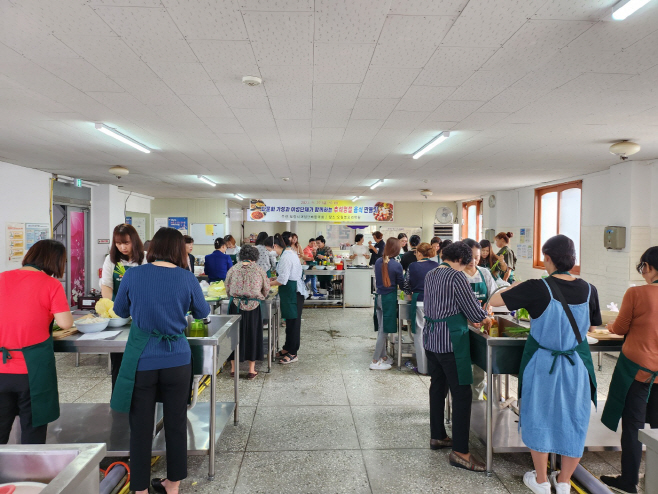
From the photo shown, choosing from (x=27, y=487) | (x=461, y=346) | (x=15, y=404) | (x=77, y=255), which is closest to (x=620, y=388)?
(x=461, y=346)

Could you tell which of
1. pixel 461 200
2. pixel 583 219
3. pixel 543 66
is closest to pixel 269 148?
pixel 543 66

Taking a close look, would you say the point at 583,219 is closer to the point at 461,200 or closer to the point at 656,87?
the point at 656,87

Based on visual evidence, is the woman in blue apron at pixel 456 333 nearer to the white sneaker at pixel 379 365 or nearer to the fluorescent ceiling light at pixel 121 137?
the white sneaker at pixel 379 365

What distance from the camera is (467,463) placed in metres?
2.81

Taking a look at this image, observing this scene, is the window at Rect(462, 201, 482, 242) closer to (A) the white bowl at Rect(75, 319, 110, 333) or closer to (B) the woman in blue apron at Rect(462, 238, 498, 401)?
(B) the woman in blue apron at Rect(462, 238, 498, 401)

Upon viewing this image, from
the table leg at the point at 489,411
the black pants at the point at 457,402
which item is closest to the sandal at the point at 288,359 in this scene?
the black pants at the point at 457,402

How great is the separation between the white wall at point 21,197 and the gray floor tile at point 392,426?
241 inches

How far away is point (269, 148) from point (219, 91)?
87.8 inches

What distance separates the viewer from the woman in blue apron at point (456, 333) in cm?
280

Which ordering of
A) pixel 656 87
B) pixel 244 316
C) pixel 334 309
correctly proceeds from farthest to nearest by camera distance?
pixel 334 309, pixel 244 316, pixel 656 87

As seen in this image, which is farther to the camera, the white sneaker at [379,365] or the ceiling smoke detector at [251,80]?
the white sneaker at [379,365]

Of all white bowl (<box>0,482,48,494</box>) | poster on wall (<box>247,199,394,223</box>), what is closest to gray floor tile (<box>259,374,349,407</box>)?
white bowl (<box>0,482,48,494</box>)

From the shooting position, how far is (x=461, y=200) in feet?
43.0

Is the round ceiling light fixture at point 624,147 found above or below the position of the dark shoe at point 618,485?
above
